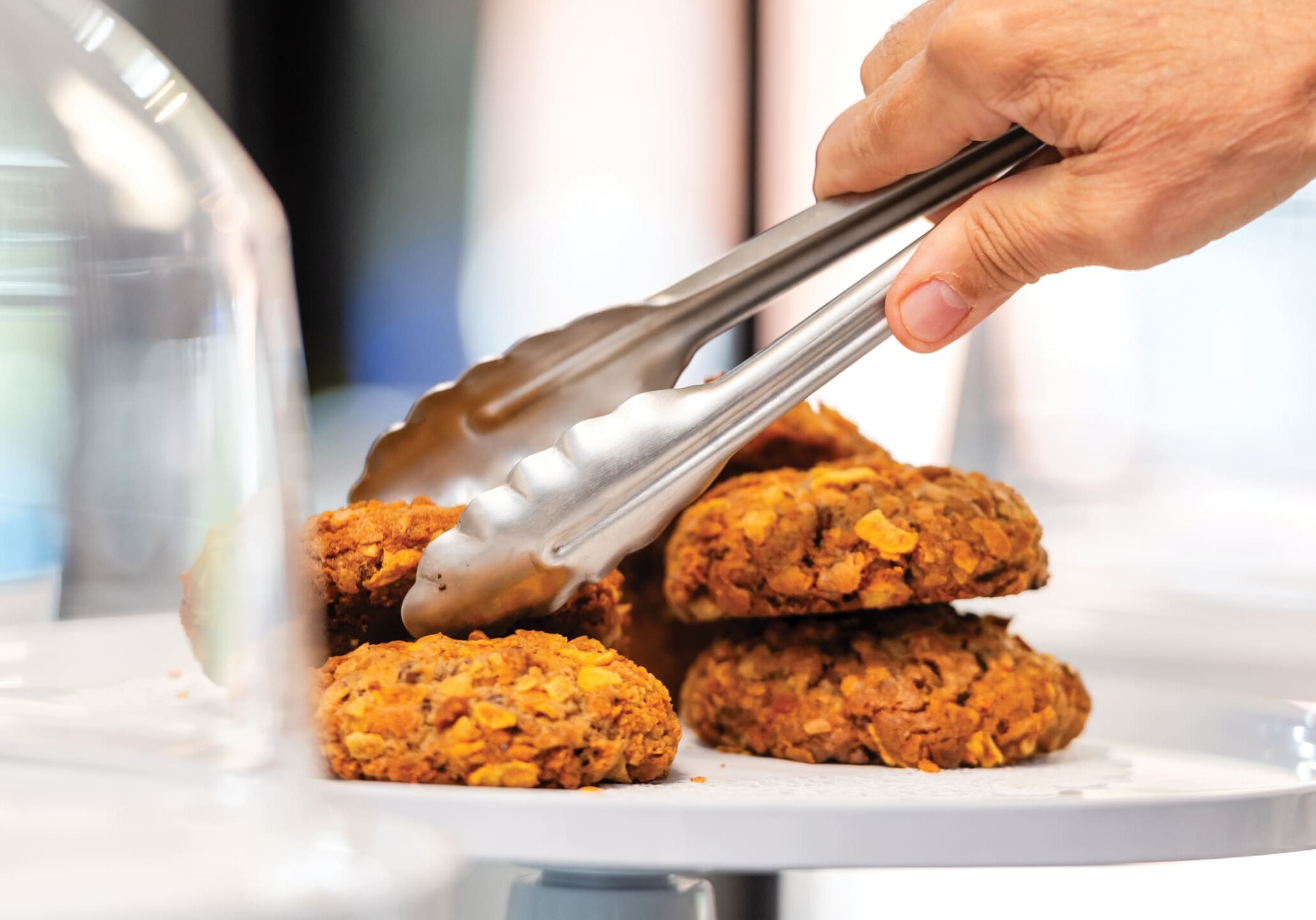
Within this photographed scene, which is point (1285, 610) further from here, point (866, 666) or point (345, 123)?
point (345, 123)

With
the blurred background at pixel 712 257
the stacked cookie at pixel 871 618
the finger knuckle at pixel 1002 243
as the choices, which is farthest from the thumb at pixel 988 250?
the blurred background at pixel 712 257

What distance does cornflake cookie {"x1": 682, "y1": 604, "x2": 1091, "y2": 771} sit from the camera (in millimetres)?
745

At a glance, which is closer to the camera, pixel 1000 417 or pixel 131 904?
pixel 131 904

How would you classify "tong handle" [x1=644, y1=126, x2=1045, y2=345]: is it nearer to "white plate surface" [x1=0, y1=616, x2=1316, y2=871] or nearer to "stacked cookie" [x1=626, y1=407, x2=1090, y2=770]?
"stacked cookie" [x1=626, y1=407, x2=1090, y2=770]

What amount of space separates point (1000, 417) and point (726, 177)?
0.64 metres

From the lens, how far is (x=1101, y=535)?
2.17 metres

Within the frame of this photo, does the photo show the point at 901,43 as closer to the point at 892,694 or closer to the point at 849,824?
the point at 892,694

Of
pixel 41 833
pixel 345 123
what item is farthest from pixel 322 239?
pixel 41 833

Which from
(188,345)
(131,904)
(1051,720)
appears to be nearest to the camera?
(131,904)

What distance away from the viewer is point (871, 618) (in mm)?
818

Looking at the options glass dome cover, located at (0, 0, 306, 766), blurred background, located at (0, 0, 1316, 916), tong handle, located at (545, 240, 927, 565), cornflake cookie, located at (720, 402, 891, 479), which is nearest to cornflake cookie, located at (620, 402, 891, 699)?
cornflake cookie, located at (720, 402, 891, 479)

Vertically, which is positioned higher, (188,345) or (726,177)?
(726,177)

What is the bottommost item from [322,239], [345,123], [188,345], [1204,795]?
[1204,795]

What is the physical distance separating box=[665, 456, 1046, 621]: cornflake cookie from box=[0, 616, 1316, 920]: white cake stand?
11 cm
